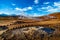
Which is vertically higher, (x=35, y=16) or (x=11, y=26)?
(x=35, y=16)

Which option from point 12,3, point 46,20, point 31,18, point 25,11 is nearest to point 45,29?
point 46,20

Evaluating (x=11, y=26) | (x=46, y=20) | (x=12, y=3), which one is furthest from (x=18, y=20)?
(x=46, y=20)

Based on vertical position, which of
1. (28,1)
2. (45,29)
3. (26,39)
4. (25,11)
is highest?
(28,1)

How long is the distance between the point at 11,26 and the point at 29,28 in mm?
495

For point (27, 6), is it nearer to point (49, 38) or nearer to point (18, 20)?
point (18, 20)

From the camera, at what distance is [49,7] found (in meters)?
3.96

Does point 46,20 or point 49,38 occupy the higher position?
point 46,20

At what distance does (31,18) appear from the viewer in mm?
3891

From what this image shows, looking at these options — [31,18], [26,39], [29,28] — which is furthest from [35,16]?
[26,39]

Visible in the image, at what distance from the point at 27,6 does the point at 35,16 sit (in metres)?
0.36

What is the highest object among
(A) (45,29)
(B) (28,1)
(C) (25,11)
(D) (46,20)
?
(B) (28,1)

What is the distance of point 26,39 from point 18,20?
57cm

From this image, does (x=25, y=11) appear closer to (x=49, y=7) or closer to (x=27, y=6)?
(x=27, y=6)

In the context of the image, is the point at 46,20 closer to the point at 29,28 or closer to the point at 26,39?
the point at 29,28
